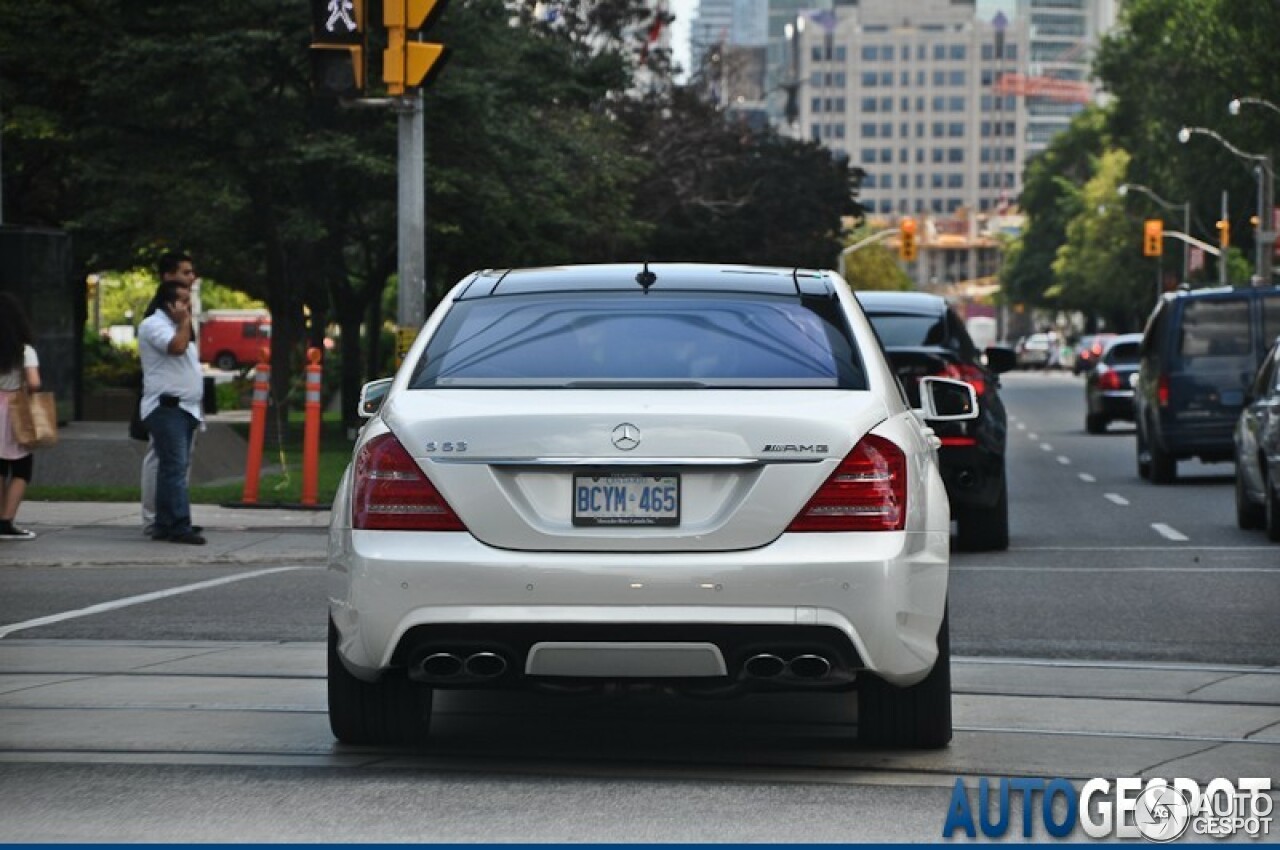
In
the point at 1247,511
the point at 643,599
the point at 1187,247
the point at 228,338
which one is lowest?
the point at 228,338

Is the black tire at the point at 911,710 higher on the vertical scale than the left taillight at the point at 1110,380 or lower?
higher

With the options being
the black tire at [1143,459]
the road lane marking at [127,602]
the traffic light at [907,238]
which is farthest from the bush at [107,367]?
the traffic light at [907,238]

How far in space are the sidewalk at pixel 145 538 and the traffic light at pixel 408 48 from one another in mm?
3249

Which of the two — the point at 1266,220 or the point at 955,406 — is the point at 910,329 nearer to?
the point at 955,406

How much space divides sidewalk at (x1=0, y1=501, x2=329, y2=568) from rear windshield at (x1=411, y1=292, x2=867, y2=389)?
8.20 meters

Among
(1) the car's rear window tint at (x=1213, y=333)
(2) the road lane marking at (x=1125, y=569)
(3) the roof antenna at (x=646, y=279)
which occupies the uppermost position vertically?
(3) the roof antenna at (x=646, y=279)

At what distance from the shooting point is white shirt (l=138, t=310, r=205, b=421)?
17.0m

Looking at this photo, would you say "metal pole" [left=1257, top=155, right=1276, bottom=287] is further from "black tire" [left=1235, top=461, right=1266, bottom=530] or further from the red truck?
"black tire" [left=1235, top=461, right=1266, bottom=530]

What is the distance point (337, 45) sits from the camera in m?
18.8

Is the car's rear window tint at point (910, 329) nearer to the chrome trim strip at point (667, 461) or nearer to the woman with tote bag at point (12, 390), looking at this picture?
the woman with tote bag at point (12, 390)

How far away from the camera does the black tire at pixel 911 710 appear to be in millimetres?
8336

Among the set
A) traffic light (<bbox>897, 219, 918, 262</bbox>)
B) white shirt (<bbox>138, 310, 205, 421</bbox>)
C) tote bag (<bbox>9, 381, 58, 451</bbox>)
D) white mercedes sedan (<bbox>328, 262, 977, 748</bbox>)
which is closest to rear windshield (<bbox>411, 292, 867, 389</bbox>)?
white mercedes sedan (<bbox>328, 262, 977, 748</bbox>)

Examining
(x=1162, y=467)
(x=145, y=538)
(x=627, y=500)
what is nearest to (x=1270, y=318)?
(x=1162, y=467)

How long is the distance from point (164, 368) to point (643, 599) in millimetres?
10097
